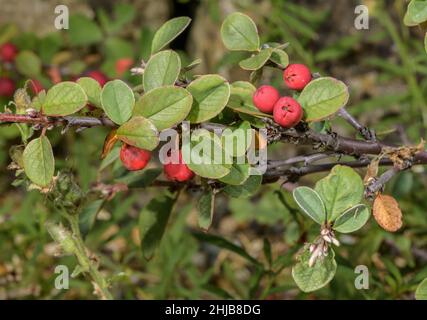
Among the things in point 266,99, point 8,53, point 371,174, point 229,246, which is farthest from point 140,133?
point 8,53

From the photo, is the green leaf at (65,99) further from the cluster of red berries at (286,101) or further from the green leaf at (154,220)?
the green leaf at (154,220)

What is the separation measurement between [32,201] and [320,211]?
3.61 ft

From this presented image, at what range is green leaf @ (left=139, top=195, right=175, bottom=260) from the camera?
1.23 m

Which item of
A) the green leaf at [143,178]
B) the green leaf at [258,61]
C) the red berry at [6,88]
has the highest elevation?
the red berry at [6,88]

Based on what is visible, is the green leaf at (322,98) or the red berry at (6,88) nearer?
the green leaf at (322,98)

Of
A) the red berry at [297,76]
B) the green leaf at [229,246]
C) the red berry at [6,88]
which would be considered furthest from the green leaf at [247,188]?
the red berry at [6,88]

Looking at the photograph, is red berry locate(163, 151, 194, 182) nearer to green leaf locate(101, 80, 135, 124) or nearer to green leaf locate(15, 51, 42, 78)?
green leaf locate(101, 80, 135, 124)

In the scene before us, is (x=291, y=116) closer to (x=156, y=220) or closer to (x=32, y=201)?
(x=156, y=220)

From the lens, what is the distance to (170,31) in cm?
97

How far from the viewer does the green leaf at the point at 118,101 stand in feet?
2.91

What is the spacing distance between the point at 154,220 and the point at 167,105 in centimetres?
40

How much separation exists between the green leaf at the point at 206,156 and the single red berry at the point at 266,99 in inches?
3.4

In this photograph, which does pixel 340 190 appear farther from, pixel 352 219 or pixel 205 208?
pixel 205 208

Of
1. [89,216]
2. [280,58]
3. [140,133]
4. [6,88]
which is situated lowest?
[89,216]
